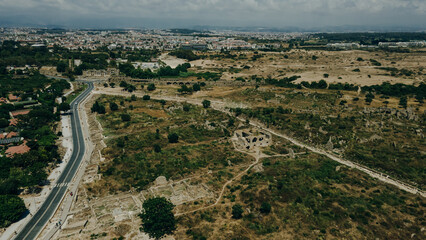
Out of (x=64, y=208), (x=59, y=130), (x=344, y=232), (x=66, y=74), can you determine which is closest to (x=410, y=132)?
(x=344, y=232)

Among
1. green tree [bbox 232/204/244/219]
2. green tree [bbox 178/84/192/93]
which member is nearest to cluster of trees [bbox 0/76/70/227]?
green tree [bbox 232/204/244/219]

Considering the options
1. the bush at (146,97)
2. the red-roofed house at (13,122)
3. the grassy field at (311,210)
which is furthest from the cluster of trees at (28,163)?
the bush at (146,97)

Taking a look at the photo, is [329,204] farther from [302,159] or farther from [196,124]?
[196,124]

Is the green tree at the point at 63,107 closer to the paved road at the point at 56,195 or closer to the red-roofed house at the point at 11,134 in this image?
the paved road at the point at 56,195

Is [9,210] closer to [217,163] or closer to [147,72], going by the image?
[217,163]

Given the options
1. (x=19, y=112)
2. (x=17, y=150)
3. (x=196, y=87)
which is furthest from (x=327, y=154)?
(x=19, y=112)

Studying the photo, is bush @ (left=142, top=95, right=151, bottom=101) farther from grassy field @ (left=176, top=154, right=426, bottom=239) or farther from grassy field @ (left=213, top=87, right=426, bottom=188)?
grassy field @ (left=176, top=154, right=426, bottom=239)
